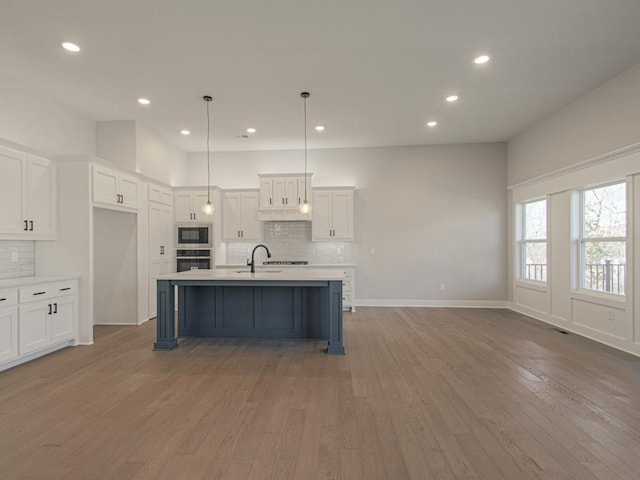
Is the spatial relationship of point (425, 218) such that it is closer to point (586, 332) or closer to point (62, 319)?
point (586, 332)

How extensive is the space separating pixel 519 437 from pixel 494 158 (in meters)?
5.82

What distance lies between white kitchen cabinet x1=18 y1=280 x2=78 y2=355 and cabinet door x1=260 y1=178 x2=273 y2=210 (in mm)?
3359

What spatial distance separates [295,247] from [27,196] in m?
4.33

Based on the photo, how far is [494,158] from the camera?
6.74 meters

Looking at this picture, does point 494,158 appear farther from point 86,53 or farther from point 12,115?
point 12,115

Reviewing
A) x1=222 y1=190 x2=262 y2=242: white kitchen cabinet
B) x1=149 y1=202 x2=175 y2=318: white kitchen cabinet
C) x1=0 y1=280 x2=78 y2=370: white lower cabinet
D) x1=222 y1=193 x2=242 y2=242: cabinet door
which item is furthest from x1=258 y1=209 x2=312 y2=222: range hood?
x1=0 y1=280 x2=78 y2=370: white lower cabinet

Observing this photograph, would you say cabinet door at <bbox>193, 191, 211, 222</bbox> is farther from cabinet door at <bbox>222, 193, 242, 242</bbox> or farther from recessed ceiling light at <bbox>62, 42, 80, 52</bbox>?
recessed ceiling light at <bbox>62, 42, 80, 52</bbox>

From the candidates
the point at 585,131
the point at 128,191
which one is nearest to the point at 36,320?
the point at 128,191

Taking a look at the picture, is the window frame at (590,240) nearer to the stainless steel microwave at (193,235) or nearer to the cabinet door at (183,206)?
the stainless steel microwave at (193,235)

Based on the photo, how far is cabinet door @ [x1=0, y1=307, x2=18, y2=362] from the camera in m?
3.32

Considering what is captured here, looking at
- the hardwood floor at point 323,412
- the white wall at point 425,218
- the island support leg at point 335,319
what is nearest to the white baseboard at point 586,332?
the hardwood floor at point 323,412

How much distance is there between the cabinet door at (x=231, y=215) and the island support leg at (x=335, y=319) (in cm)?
349

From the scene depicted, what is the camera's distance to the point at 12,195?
3.73 m

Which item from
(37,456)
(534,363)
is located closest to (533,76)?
(534,363)
